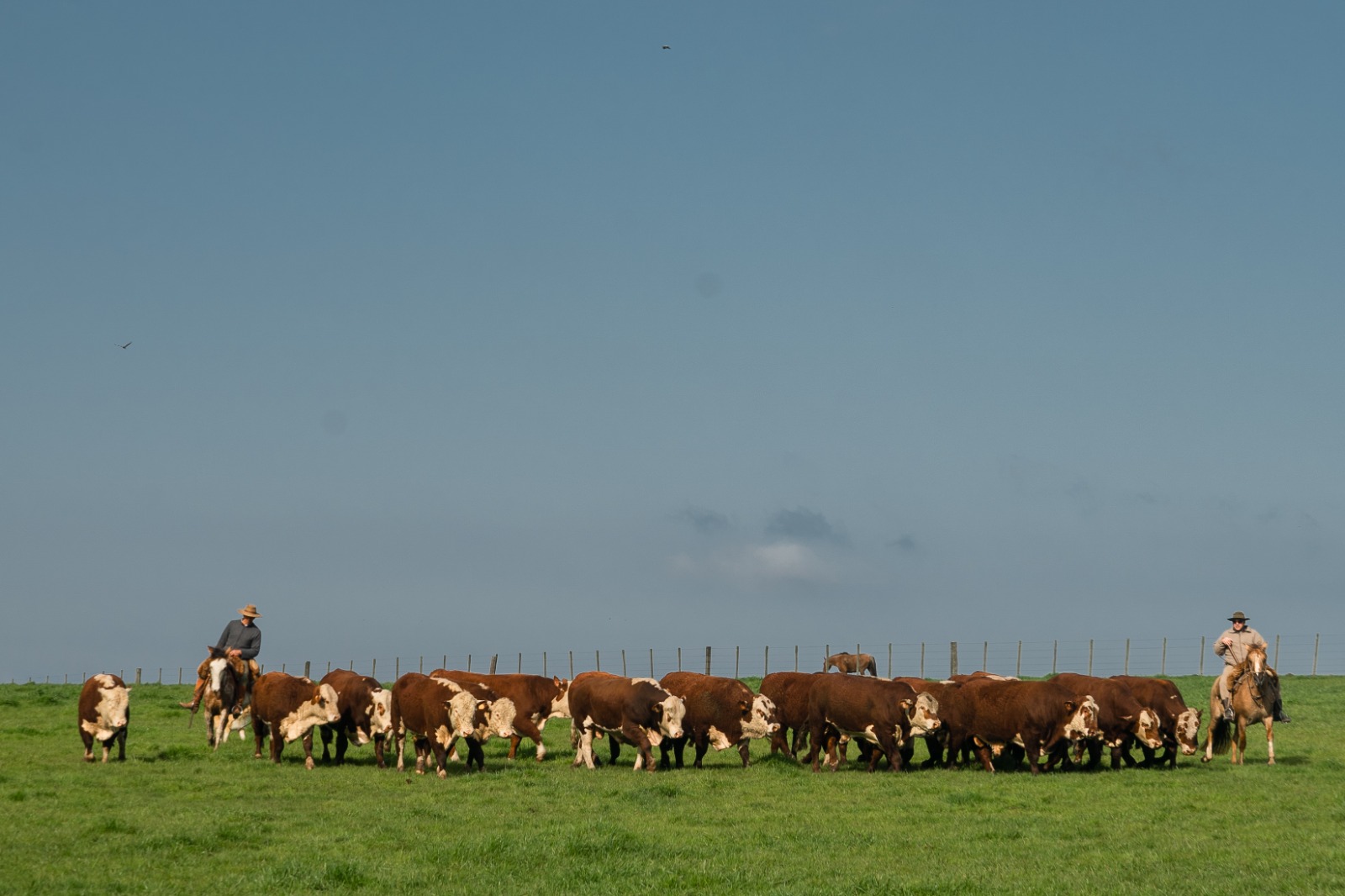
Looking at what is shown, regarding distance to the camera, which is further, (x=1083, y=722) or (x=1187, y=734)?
(x=1187, y=734)

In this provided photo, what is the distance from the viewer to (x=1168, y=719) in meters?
22.4

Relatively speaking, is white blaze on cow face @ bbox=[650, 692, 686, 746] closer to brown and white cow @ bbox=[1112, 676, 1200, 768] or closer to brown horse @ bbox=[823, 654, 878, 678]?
brown and white cow @ bbox=[1112, 676, 1200, 768]

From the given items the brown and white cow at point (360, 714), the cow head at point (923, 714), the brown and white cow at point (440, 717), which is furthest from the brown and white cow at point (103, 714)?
the cow head at point (923, 714)

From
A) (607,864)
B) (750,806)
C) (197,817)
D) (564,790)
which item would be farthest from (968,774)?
(197,817)

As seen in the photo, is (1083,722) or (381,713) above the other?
(1083,722)

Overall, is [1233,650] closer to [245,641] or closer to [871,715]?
[871,715]

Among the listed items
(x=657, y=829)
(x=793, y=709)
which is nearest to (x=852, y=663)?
(x=793, y=709)

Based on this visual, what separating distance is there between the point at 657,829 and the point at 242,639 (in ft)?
38.2

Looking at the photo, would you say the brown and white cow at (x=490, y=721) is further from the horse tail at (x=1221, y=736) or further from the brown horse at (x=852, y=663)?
the brown horse at (x=852, y=663)

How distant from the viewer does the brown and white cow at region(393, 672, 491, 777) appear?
65.7ft

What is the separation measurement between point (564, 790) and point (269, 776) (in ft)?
15.5

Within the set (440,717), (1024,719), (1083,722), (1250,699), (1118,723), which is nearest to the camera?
(440,717)

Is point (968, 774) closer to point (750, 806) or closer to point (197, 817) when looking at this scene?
point (750, 806)

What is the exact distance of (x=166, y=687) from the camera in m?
43.9
